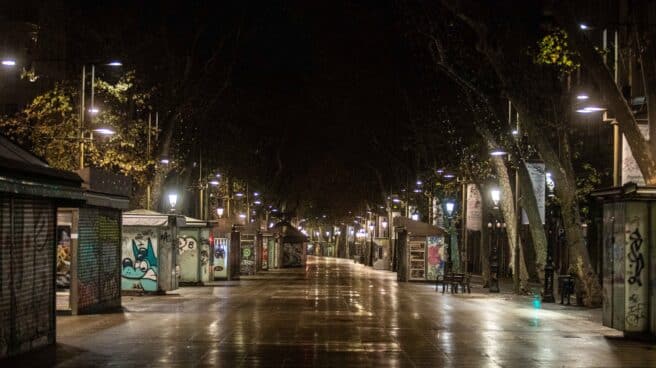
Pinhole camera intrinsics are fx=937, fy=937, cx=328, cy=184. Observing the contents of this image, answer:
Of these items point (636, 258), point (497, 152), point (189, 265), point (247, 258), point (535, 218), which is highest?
point (497, 152)

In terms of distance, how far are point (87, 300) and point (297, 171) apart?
69.2 metres

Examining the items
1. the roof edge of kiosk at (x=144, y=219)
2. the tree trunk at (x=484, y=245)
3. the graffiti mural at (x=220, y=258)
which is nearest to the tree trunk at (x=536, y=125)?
the roof edge of kiosk at (x=144, y=219)

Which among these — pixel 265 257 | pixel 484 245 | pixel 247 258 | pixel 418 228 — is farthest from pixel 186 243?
pixel 265 257

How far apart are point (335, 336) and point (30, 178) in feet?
25.2

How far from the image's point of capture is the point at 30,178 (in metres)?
16.5

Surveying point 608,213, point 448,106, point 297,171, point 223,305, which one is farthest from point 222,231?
point 297,171

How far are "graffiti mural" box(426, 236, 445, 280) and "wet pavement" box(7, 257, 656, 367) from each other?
64.2 ft

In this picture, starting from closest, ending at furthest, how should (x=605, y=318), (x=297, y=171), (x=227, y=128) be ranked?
1. (x=605, y=318)
2. (x=227, y=128)
3. (x=297, y=171)

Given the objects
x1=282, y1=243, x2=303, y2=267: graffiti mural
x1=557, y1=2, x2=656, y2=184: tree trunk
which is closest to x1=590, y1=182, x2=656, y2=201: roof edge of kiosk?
x1=557, y1=2, x2=656, y2=184: tree trunk

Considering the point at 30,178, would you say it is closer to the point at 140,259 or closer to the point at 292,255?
the point at 140,259

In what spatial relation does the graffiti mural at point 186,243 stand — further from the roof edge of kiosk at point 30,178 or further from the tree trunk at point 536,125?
the roof edge of kiosk at point 30,178

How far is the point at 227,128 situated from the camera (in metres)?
57.8

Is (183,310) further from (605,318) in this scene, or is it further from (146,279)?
(605,318)

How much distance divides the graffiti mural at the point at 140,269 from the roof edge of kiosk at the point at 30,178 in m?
15.1
